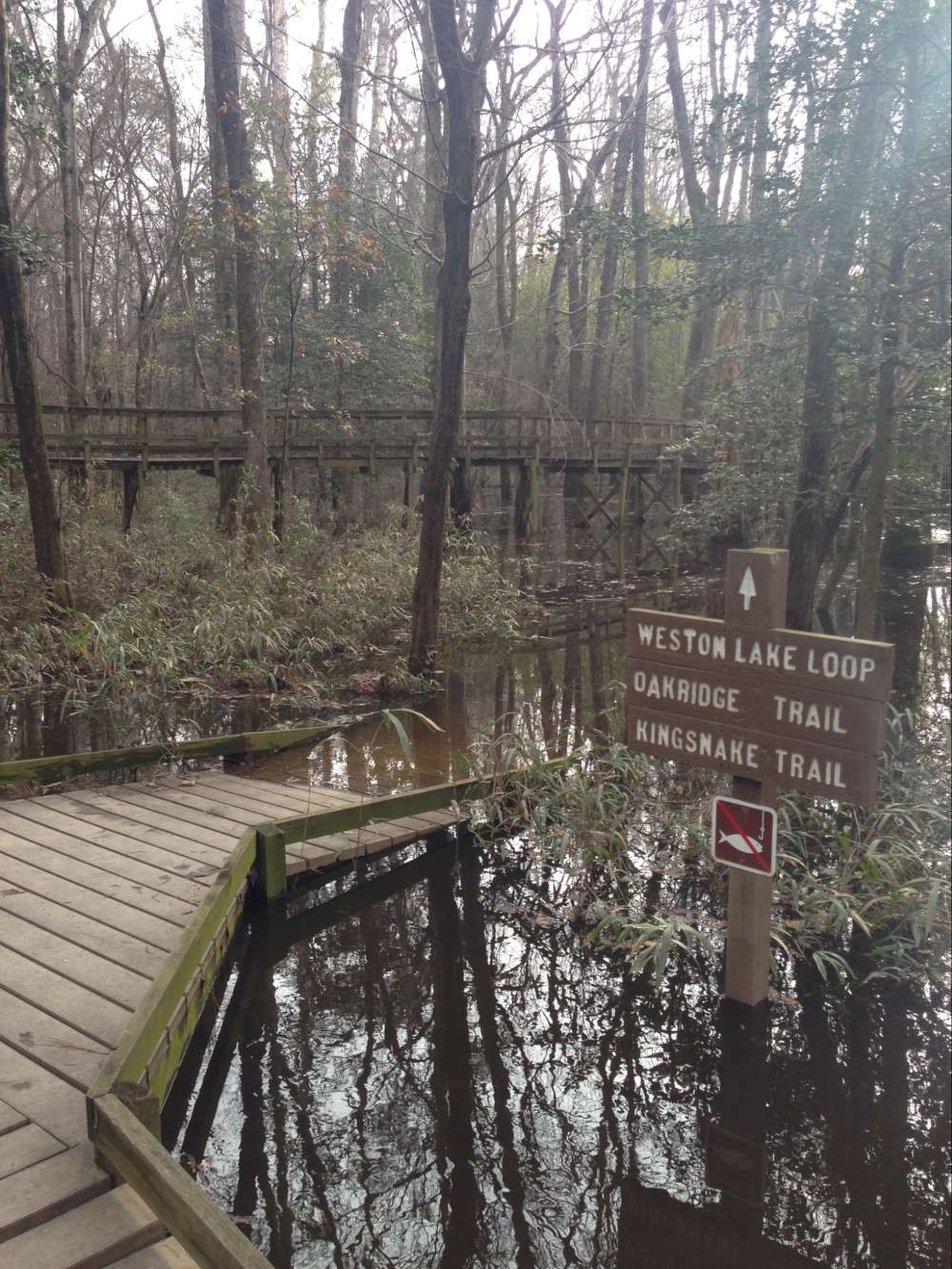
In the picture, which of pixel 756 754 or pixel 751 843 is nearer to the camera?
pixel 756 754

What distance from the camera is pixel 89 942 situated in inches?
155

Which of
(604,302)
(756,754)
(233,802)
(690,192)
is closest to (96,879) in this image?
(233,802)

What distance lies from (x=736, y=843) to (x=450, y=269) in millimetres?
6759

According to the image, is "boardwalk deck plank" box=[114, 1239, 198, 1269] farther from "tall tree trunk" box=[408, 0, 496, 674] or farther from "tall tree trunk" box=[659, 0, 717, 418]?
"tall tree trunk" box=[659, 0, 717, 418]

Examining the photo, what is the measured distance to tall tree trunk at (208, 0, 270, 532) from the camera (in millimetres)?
12773

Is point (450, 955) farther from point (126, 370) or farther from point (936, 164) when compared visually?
point (126, 370)

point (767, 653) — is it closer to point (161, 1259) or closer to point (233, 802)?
point (161, 1259)

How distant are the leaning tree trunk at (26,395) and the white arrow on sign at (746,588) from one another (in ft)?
25.7

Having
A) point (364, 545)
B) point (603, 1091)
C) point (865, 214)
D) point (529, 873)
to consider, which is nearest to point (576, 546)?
point (364, 545)

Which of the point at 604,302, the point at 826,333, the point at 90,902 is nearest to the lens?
the point at 90,902

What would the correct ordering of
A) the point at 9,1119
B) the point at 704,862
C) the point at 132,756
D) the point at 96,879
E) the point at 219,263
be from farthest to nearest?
the point at 219,263
the point at 132,756
the point at 704,862
the point at 96,879
the point at 9,1119

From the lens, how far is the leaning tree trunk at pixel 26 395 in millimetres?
9391

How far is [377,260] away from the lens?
19.5 meters

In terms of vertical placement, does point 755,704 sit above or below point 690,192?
below
